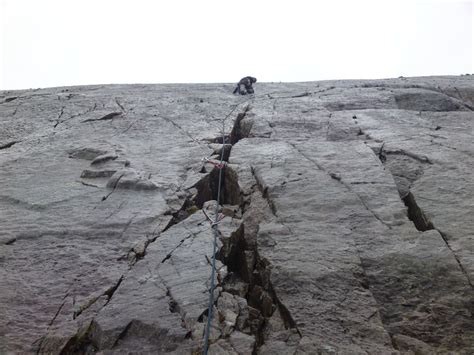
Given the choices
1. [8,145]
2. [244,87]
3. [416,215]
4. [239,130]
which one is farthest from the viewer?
[244,87]

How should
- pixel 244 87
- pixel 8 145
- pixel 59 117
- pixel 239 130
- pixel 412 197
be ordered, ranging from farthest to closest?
pixel 244 87
pixel 59 117
pixel 239 130
pixel 8 145
pixel 412 197

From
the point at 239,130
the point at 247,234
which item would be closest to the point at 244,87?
the point at 239,130

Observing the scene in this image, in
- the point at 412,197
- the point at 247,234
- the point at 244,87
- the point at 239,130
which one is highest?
the point at 244,87

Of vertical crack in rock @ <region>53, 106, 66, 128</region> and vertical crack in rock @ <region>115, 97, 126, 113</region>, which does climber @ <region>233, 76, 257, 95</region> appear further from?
vertical crack in rock @ <region>53, 106, 66, 128</region>

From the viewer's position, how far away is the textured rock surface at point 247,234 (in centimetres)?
273

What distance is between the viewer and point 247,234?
12.8 ft

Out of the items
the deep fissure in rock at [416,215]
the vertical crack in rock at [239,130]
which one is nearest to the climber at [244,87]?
the vertical crack in rock at [239,130]

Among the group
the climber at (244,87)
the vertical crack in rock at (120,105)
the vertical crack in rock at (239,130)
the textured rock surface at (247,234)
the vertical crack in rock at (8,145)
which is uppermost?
the climber at (244,87)

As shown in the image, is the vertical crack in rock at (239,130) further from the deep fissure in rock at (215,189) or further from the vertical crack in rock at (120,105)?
the vertical crack in rock at (120,105)

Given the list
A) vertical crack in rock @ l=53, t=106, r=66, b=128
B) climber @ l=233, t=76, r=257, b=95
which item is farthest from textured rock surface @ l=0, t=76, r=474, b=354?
climber @ l=233, t=76, r=257, b=95

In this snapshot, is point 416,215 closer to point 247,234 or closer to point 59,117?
point 247,234

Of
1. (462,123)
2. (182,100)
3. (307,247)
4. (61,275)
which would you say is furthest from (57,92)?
(462,123)

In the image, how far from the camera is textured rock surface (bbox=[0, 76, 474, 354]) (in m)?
2.73

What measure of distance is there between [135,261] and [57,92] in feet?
22.8
